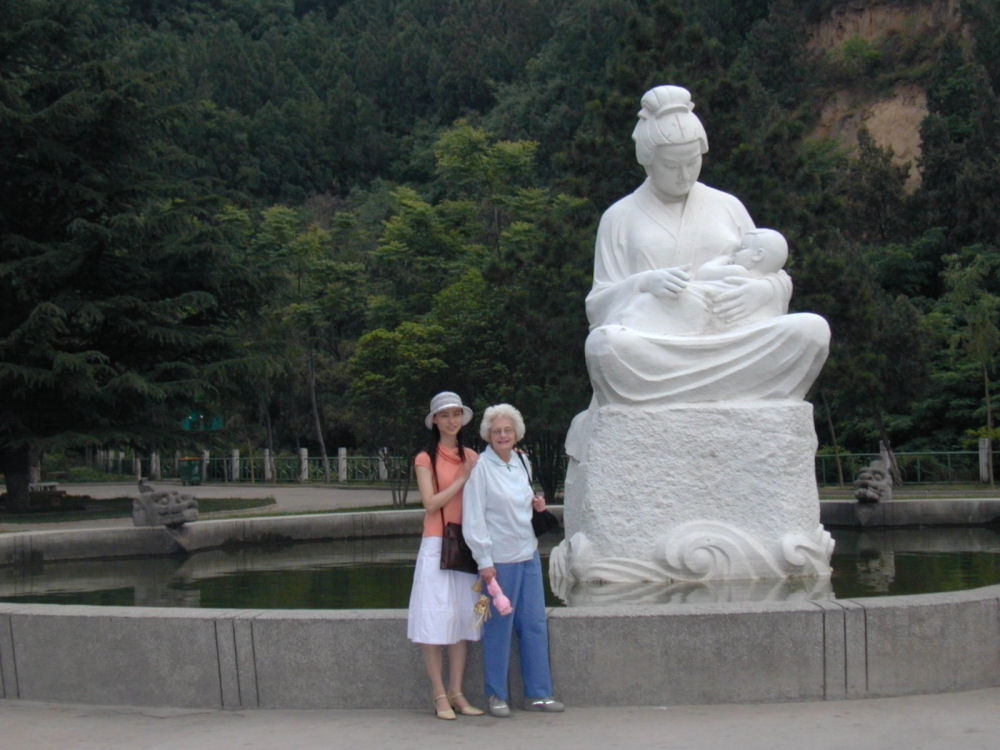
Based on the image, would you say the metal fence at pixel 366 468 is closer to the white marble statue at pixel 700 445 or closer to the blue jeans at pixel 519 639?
the white marble statue at pixel 700 445

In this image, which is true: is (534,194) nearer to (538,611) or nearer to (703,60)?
(703,60)

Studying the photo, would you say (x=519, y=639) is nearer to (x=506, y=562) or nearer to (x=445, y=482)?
(x=506, y=562)

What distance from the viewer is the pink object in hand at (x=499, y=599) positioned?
15.5ft

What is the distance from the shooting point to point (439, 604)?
4.83 metres

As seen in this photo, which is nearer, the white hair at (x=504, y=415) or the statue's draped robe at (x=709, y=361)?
the white hair at (x=504, y=415)

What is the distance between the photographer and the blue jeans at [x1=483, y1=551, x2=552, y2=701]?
484 centimetres

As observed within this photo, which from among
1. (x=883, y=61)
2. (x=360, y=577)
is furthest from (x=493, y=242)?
(x=360, y=577)

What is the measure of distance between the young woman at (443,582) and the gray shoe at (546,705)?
8.3 inches

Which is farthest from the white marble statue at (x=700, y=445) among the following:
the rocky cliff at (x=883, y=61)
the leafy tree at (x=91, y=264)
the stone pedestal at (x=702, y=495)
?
the rocky cliff at (x=883, y=61)

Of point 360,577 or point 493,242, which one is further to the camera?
point 493,242

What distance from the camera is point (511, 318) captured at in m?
20.1

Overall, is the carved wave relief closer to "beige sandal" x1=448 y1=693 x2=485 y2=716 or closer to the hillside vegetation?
"beige sandal" x1=448 y1=693 x2=485 y2=716

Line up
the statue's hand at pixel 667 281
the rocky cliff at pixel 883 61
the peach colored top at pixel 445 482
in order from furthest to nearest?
the rocky cliff at pixel 883 61 < the statue's hand at pixel 667 281 < the peach colored top at pixel 445 482

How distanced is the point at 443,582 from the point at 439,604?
9 centimetres
